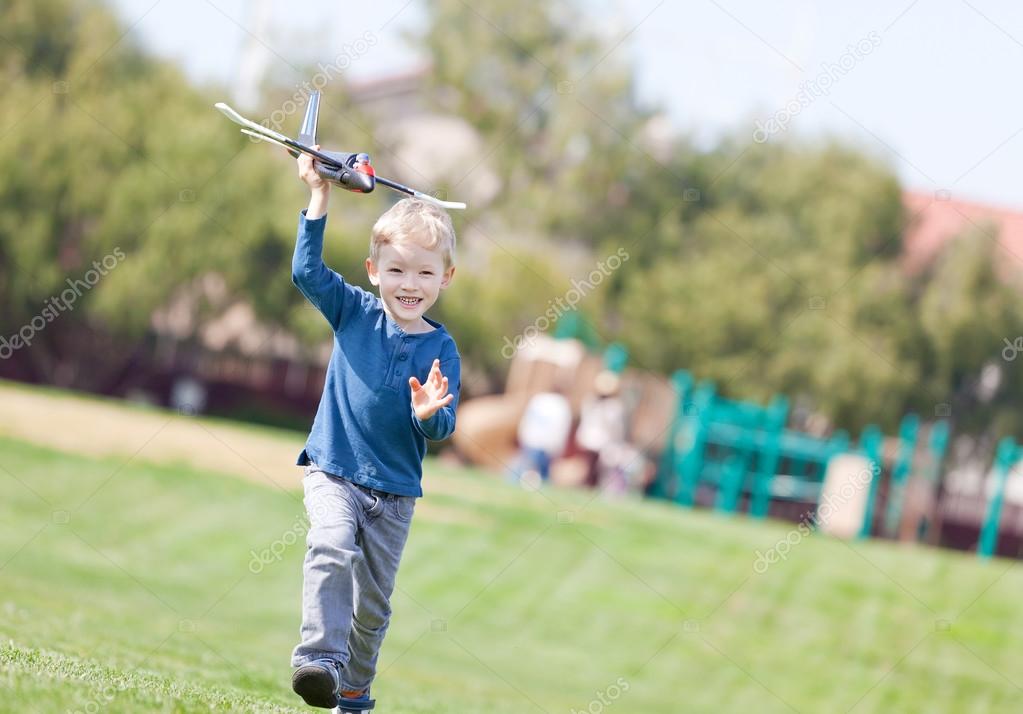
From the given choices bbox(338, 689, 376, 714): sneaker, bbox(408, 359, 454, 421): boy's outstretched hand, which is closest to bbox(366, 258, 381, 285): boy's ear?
Answer: bbox(408, 359, 454, 421): boy's outstretched hand

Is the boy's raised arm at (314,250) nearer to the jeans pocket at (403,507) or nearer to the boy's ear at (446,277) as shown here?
the boy's ear at (446,277)

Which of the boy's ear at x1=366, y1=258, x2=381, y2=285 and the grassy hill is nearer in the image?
the boy's ear at x1=366, y1=258, x2=381, y2=285

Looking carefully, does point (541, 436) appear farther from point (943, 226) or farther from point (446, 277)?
point (943, 226)

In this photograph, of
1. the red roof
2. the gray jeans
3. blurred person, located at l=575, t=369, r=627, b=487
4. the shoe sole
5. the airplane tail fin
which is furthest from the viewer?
the red roof

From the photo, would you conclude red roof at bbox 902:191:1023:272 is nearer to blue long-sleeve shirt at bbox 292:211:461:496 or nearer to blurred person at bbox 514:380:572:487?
blurred person at bbox 514:380:572:487

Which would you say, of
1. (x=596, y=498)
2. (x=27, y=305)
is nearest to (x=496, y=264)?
(x=27, y=305)

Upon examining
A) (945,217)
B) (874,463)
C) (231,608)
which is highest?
(945,217)

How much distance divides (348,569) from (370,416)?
54cm

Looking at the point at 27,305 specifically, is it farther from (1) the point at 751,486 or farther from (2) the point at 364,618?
(2) the point at 364,618

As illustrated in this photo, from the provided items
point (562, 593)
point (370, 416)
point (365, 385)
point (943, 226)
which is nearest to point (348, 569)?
point (370, 416)

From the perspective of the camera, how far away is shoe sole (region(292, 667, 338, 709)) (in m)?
4.47

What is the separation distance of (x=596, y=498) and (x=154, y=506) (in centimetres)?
613

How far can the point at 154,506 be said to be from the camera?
53.8ft

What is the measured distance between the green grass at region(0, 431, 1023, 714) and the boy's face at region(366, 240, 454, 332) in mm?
5013
